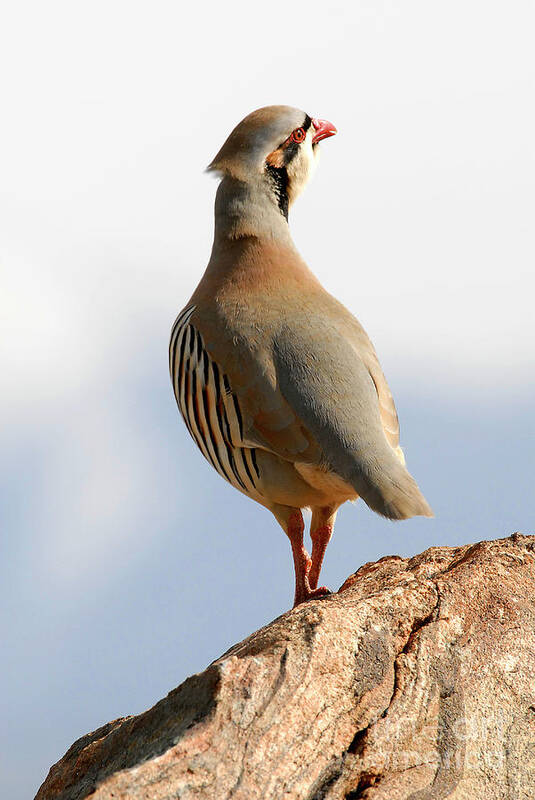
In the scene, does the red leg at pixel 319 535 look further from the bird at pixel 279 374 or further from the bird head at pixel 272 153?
the bird head at pixel 272 153

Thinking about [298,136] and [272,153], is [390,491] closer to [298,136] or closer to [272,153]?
[272,153]

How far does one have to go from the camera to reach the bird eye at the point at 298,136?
6.88m

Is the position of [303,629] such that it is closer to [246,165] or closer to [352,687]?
[352,687]

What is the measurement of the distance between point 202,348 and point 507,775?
321 cm

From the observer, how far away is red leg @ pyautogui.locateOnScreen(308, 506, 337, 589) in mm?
6039

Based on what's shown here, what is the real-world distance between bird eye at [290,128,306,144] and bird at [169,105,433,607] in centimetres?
1

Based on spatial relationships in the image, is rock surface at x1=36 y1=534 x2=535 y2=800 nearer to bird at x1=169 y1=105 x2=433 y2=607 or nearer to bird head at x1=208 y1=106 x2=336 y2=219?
bird at x1=169 y1=105 x2=433 y2=607

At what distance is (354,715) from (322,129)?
4720mm

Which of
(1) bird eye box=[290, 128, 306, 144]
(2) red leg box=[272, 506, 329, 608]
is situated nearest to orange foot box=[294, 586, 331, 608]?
(2) red leg box=[272, 506, 329, 608]

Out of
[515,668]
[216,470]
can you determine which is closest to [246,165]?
[216,470]

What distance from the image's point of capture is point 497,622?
4.11 metres

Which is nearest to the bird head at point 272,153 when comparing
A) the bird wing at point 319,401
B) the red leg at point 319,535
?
the bird wing at point 319,401

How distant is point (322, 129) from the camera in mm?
7180

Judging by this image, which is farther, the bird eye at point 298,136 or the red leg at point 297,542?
the bird eye at point 298,136
